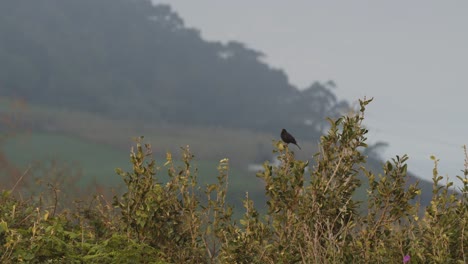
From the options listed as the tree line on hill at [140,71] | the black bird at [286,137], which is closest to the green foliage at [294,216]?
the black bird at [286,137]

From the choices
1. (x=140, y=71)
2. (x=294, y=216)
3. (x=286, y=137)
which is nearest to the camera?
(x=294, y=216)

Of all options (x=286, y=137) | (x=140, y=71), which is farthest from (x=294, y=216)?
(x=140, y=71)

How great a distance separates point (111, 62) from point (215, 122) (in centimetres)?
2779

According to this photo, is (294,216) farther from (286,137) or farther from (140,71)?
(140,71)

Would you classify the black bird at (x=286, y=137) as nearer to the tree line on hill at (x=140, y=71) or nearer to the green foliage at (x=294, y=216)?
the green foliage at (x=294, y=216)

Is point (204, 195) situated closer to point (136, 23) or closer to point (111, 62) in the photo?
point (111, 62)

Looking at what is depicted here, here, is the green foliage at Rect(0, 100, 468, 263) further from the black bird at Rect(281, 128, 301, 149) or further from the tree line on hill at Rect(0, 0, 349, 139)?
the tree line on hill at Rect(0, 0, 349, 139)

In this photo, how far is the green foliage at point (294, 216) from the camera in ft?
26.6

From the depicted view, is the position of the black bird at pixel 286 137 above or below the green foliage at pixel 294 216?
above

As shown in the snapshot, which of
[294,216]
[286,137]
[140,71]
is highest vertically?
[140,71]

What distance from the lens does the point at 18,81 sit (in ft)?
391

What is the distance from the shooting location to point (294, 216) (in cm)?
864

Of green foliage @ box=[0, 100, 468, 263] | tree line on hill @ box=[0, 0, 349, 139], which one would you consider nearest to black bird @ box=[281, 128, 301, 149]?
green foliage @ box=[0, 100, 468, 263]

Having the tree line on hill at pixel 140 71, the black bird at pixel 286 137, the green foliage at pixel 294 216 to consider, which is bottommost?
the green foliage at pixel 294 216
